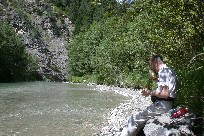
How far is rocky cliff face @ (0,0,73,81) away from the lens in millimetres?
109369

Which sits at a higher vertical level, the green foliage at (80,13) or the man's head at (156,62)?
the green foliage at (80,13)

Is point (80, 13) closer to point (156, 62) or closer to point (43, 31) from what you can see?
point (43, 31)

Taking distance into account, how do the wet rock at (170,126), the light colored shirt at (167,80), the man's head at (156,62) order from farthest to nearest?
the man's head at (156,62), the light colored shirt at (167,80), the wet rock at (170,126)

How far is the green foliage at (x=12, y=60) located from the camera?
3157 inches

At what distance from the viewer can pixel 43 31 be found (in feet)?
415

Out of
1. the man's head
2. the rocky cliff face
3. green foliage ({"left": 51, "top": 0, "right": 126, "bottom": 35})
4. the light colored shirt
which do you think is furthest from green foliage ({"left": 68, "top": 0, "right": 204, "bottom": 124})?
green foliage ({"left": 51, "top": 0, "right": 126, "bottom": 35})

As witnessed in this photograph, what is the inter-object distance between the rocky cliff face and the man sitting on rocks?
90.3 meters

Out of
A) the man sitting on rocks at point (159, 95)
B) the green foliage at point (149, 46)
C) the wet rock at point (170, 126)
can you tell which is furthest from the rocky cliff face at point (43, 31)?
the wet rock at point (170, 126)

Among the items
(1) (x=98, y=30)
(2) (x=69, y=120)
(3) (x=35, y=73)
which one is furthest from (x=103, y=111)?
(3) (x=35, y=73)

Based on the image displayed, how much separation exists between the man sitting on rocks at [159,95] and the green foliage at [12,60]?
234 feet

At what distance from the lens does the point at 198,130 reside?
8969mm

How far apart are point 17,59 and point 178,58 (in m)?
73.3

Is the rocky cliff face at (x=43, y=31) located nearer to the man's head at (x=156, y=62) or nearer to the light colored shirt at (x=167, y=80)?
the man's head at (x=156, y=62)

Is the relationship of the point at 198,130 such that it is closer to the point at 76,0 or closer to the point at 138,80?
the point at 138,80
